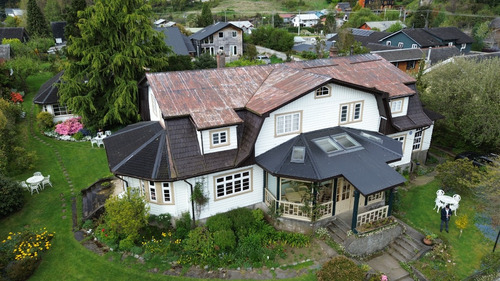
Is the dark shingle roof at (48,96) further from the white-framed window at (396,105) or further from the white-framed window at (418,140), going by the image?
the white-framed window at (418,140)

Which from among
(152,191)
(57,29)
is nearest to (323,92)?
(152,191)

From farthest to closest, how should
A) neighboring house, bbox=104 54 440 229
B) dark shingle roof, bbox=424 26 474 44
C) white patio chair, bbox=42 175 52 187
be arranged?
1. dark shingle roof, bbox=424 26 474 44
2. white patio chair, bbox=42 175 52 187
3. neighboring house, bbox=104 54 440 229

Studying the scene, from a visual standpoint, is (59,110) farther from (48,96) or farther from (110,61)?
(110,61)

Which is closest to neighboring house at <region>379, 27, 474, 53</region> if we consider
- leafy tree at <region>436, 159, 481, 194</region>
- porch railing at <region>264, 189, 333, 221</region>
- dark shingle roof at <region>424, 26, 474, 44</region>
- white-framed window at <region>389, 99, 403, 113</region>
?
dark shingle roof at <region>424, 26, 474, 44</region>

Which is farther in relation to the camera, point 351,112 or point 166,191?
point 351,112

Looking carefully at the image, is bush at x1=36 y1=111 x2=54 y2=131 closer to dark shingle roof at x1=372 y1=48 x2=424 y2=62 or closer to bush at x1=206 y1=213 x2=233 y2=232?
bush at x1=206 y1=213 x2=233 y2=232

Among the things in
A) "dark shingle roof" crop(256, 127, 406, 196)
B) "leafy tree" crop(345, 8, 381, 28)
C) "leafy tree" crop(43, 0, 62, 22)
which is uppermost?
"leafy tree" crop(43, 0, 62, 22)
